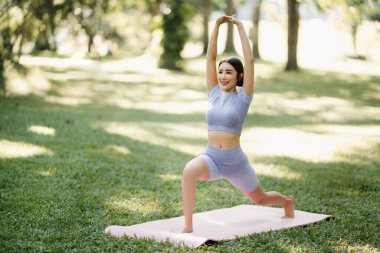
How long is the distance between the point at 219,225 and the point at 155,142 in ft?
16.1

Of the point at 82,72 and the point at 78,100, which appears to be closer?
the point at 78,100

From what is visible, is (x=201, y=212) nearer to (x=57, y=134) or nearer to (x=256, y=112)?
(x=57, y=134)

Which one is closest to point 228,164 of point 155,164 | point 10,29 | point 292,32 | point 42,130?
point 155,164

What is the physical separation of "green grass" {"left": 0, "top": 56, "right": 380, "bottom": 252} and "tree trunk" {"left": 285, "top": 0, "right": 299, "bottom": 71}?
211 inches

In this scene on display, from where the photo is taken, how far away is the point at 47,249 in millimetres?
4125

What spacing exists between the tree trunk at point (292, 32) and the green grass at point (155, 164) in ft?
17.5

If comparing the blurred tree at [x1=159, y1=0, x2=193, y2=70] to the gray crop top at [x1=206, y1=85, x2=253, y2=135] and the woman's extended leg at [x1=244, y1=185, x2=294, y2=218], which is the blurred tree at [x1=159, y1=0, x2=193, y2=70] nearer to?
the woman's extended leg at [x1=244, y1=185, x2=294, y2=218]

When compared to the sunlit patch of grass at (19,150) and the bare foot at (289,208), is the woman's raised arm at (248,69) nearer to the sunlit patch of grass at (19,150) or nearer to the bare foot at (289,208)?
the bare foot at (289,208)

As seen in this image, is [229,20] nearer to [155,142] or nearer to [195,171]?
[195,171]

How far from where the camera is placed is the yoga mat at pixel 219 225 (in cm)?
445

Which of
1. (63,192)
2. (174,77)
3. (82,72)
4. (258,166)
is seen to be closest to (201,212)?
(63,192)

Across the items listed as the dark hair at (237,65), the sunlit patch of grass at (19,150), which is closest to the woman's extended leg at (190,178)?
the dark hair at (237,65)

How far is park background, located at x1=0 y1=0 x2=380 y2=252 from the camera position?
483 cm

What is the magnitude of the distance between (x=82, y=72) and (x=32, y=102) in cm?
820
